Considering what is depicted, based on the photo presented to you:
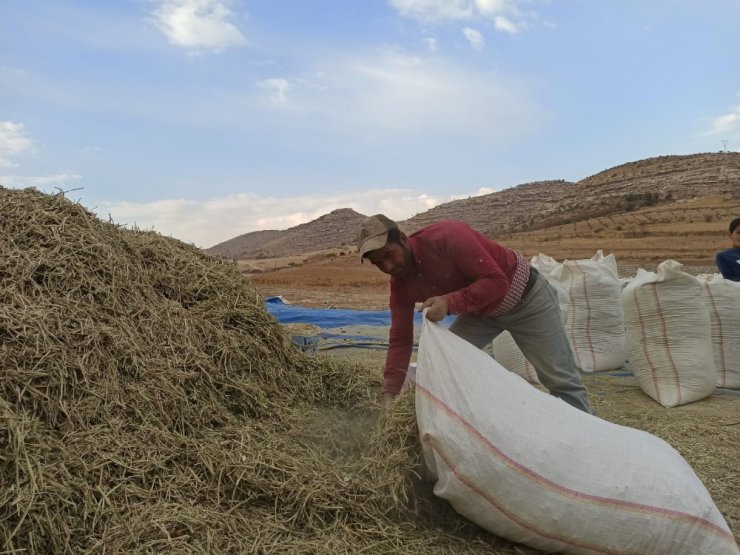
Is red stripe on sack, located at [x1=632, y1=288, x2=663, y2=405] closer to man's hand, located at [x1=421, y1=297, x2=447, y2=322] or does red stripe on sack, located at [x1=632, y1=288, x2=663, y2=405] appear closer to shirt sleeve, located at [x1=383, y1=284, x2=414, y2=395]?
shirt sleeve, located at [x1=383, y1=284, x2=414, y2=395]

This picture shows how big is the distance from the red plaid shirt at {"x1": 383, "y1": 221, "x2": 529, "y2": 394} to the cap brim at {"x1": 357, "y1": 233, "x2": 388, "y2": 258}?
18cm

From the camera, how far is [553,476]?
1.74m

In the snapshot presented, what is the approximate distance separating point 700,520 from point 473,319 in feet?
3.75

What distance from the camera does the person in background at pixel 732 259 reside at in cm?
453

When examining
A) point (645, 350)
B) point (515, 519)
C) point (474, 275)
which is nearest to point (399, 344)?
point (474, 275)

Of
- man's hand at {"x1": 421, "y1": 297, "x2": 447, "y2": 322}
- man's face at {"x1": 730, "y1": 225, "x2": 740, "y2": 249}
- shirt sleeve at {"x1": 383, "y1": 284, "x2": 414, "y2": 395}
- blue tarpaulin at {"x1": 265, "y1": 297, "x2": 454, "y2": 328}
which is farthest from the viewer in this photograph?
blue tarpaulin at {"x1": 265, "y1": 297, "x2": 454, "y2": 328}

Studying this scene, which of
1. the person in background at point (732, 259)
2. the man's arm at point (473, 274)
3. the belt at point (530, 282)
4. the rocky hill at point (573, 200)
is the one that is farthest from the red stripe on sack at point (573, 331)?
the rocky hill at point (573, 200)

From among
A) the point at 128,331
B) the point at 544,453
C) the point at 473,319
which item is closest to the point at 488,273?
the point at 473,319

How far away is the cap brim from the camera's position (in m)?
2.11

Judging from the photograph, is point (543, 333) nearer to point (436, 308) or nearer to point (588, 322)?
point (436, 308)

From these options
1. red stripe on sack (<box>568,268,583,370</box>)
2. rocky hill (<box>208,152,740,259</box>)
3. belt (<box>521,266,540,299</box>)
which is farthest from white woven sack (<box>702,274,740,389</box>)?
rocky hill (<box>208,152,740,259</box>)

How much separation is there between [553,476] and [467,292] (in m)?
0.69

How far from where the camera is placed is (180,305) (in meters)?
2.81

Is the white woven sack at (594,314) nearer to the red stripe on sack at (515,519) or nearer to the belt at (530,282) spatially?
the belt at (530,282)
